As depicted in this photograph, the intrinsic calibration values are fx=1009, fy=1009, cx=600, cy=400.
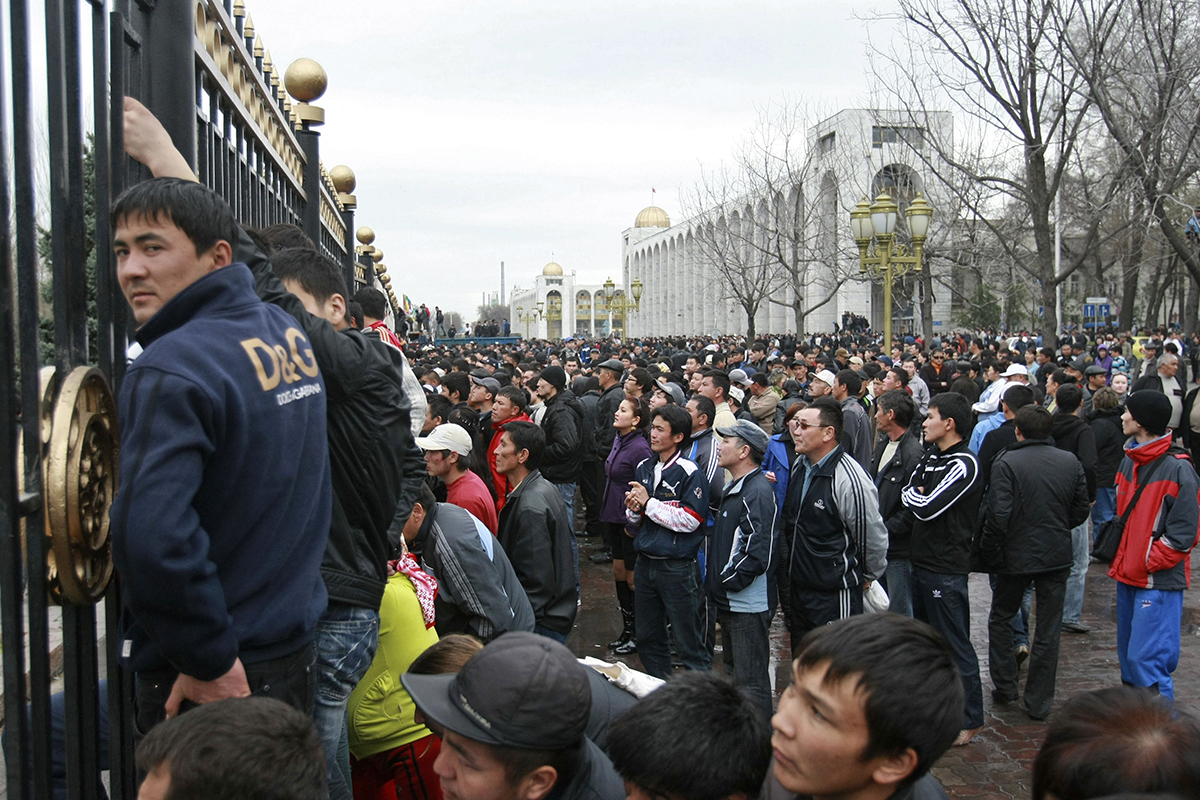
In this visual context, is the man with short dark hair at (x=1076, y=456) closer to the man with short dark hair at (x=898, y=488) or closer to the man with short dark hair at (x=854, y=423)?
the man with short dark hair at (x=854, y=423)

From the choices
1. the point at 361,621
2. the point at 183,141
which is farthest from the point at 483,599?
the point at 183,141

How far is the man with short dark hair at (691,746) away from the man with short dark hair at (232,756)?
77 cm

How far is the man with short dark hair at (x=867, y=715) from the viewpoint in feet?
7.15

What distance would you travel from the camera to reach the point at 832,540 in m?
5.68

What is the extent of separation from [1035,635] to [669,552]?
2.39 m

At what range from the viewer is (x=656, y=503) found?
636 centimetres

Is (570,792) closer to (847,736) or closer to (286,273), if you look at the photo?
(847,736)

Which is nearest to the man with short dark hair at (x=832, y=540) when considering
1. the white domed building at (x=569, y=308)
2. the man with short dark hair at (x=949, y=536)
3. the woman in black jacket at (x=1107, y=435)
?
the man with short dark hair at (x=949, y=536)

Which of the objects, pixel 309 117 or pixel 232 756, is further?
pixel 309 117

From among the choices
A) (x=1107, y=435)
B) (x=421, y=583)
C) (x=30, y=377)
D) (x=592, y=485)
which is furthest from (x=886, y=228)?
(x=30, y=377)

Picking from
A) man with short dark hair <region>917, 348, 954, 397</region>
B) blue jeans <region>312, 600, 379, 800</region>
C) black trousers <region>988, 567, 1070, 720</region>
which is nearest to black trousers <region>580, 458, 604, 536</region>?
black trousers <region>988, 567, 1070, 720</region>

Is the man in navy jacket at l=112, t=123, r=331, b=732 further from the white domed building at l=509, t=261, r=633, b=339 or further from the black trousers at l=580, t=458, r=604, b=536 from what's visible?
the white domed building at l=509, t=261, r=633, b=339

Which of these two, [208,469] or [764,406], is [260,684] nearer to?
[208,469]

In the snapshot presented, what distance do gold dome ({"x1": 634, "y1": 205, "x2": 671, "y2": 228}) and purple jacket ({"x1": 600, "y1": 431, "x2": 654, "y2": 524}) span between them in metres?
105
